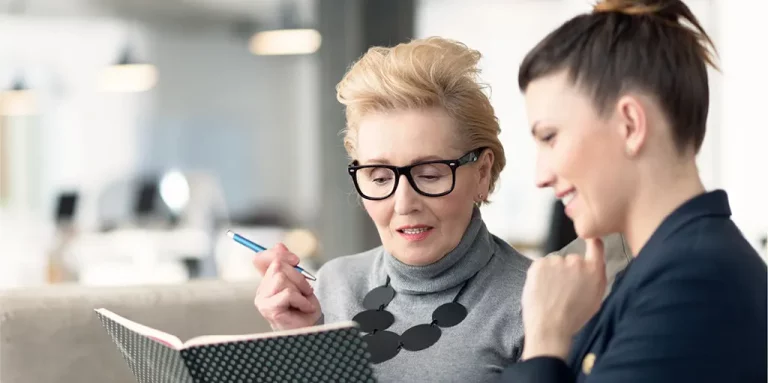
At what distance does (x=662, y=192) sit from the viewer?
115 centimetres

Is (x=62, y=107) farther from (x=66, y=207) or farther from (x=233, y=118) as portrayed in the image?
(x=233, y=118)

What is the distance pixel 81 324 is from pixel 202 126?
18.0 feet

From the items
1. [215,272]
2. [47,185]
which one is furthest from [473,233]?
[47,185]

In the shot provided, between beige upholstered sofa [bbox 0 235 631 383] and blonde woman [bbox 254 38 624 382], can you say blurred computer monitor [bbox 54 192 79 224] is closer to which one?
beige upholstered sofa [bbox 0 235 631 383]

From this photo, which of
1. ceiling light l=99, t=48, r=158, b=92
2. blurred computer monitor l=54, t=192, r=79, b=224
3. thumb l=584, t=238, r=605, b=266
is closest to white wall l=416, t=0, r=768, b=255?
ceiling light l=99, t=48, r=158, b=92

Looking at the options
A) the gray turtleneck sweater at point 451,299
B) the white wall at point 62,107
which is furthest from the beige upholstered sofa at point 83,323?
the white wall at point 62,107

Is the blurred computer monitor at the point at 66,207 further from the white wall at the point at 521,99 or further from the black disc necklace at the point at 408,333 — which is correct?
the black disc necklace at the point at 408,333

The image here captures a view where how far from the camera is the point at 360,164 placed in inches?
A: 68.0

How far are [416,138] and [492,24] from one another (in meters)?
6.12

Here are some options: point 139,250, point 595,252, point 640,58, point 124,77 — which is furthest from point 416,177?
point 124,77

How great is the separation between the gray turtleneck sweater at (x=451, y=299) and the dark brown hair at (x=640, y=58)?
0.56 metres

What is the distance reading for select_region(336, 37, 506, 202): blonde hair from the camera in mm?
1682

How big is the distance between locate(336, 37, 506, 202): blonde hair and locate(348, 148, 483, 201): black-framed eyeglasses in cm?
6

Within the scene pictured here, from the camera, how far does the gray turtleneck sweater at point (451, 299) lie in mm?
1627
